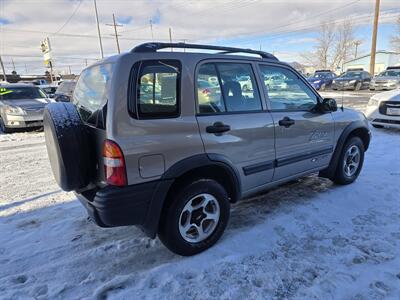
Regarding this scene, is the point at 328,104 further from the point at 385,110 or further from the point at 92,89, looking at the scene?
the point at 385,110

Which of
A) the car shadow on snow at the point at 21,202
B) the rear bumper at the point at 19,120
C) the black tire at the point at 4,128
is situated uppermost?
the rear bumper at the point at 19,120

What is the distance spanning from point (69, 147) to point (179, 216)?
112 centimetres

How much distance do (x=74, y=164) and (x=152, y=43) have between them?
1.25m

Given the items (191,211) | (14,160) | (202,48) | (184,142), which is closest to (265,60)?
(202,48)

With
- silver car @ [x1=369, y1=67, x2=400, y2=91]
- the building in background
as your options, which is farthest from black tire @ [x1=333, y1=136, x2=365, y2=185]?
the building in background

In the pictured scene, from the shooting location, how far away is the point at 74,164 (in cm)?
257

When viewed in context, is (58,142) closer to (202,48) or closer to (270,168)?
(202,48)

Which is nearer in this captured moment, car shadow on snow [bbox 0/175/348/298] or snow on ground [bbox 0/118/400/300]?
snow on ground [bbox 0/118/400/300]

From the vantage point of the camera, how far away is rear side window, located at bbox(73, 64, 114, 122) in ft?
8.50

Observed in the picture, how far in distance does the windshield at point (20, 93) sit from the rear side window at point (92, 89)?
28.8 feet

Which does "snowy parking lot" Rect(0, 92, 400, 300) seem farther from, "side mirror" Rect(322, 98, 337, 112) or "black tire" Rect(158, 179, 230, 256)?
"side mirror" Rect(322, 98, 337, 112)

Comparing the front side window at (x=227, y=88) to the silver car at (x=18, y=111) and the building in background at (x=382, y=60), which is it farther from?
the building in background at (x=382, y=60)

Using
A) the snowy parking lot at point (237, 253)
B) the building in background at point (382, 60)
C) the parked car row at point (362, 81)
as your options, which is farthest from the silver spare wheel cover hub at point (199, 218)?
the building in background at point (382, 60)

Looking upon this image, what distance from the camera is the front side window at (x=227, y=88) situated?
2908 mm
